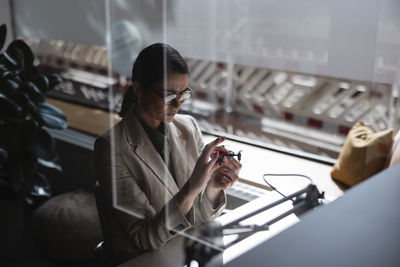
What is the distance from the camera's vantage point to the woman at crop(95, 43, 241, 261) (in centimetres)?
76

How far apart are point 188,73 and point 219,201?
0.79 ft

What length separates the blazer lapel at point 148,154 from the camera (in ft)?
2.57

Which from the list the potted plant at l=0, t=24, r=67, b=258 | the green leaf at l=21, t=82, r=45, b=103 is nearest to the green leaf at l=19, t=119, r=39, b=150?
the potted plant at l=0, t=24, r=67, b=258

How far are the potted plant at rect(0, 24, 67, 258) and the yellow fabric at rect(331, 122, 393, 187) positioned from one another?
144cm

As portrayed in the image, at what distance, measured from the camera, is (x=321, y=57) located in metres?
1.04

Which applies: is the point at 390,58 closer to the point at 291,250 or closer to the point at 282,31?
the point at 282,31

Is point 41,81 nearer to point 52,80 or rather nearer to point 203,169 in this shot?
point 52,80

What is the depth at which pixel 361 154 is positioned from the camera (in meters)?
1.17

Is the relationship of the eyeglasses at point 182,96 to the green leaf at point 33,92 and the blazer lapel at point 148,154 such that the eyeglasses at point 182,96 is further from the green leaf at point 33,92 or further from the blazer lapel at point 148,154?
the green leaf at point 33,92

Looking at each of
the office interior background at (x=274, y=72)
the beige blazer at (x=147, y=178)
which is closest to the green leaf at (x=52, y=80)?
the office interior background at (x=274, y=72)

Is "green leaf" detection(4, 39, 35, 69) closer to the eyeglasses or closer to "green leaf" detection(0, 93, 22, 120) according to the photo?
"green leaf" detection(0, 93, 22, 120)

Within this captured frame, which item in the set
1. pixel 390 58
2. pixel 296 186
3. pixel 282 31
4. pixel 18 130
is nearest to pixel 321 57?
pixel 282 31

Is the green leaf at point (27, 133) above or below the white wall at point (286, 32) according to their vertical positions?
below

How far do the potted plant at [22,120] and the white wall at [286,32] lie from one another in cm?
106
